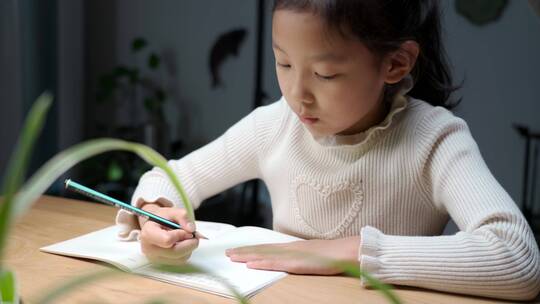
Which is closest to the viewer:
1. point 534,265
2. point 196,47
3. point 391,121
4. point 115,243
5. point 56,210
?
point 534,265

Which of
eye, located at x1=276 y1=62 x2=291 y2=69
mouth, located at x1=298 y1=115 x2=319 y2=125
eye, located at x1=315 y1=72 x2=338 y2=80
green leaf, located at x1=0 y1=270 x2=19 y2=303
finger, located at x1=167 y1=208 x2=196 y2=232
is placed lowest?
finger, located at x1=167 y1=208 x2=196 y2=232

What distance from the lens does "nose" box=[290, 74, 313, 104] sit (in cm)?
97

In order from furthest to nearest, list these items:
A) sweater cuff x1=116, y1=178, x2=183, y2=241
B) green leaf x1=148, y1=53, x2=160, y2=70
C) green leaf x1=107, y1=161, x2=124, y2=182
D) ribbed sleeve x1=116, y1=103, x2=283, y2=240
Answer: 1. green leaf x1=148, y1=53, x2=160, y2=70
2. green leaf x1=107, y1=161, x2=124, y2=182
3. ribbed sleeve x1=116, y1=103, x2=283, y2=240
4. sweater cuff x1=116, y1=178, x2=183, y2=241

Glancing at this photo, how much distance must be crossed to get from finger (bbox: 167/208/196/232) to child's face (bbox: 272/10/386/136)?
0.79 ft

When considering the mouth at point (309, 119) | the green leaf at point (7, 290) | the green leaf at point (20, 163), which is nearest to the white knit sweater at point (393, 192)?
the mouth at point (309, 119)

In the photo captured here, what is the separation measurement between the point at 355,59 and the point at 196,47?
1.97m

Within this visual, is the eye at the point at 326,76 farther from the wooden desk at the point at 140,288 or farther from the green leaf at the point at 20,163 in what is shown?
the green leaf at the point at 20,163

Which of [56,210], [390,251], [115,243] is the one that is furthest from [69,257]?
[390,251]

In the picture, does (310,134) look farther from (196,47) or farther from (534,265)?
(196,47)

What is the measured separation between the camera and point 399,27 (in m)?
1.03

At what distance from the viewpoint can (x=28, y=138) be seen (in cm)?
34

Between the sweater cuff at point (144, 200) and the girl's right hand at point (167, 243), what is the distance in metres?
0.09

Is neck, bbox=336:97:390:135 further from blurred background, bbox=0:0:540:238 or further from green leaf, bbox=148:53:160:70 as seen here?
green leaf, bbox=148:53:160:70

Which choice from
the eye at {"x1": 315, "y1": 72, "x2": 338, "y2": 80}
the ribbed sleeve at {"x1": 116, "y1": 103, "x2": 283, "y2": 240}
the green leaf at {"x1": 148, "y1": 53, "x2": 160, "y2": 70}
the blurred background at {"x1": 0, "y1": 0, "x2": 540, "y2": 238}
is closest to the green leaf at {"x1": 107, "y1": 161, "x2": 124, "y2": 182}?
the blurred background at {"x1": 0, "y1": 0, "x2": 540, "y2": 238}
